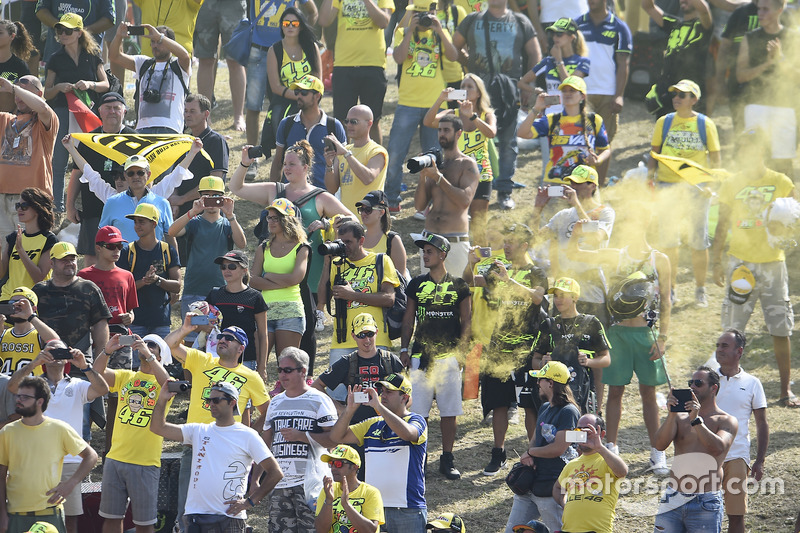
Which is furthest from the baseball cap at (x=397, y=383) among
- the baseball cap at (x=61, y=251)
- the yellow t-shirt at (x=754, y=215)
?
the yellow t-shirt at (x=754, y=215)

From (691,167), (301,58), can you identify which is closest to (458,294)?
(691,167)

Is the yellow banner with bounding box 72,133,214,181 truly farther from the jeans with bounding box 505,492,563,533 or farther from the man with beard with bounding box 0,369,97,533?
the jeans with bounding box 505,492,563,533

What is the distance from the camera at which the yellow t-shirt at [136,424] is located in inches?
355

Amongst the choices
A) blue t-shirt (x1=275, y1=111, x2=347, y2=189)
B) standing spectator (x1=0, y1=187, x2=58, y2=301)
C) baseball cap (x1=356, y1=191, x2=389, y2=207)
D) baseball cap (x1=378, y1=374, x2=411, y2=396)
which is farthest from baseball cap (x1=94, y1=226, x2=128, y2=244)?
blue t-shirt (x1=275, y1=111, x2=347, y2=189)

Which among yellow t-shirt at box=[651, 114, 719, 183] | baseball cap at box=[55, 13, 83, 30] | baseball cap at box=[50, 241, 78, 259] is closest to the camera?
baseball cap at box=[50, 241, 78, 259]

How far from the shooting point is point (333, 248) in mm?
10180

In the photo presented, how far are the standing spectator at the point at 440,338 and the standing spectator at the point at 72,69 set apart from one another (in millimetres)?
4963

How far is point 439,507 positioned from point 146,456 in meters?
2.47

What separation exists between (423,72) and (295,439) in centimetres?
670

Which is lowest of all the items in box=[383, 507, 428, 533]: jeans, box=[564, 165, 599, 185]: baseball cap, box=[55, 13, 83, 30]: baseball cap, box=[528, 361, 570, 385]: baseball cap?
box=[383, 507, 428, 533]: jeans

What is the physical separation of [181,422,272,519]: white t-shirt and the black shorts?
6.83 meters

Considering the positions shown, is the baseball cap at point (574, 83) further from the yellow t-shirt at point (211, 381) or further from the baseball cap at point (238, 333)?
the yellow t-shirt at point (211, 381)

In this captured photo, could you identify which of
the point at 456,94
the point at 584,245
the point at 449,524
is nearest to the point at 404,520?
Answer: the point at 449,524

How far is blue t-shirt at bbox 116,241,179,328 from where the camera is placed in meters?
10.4
